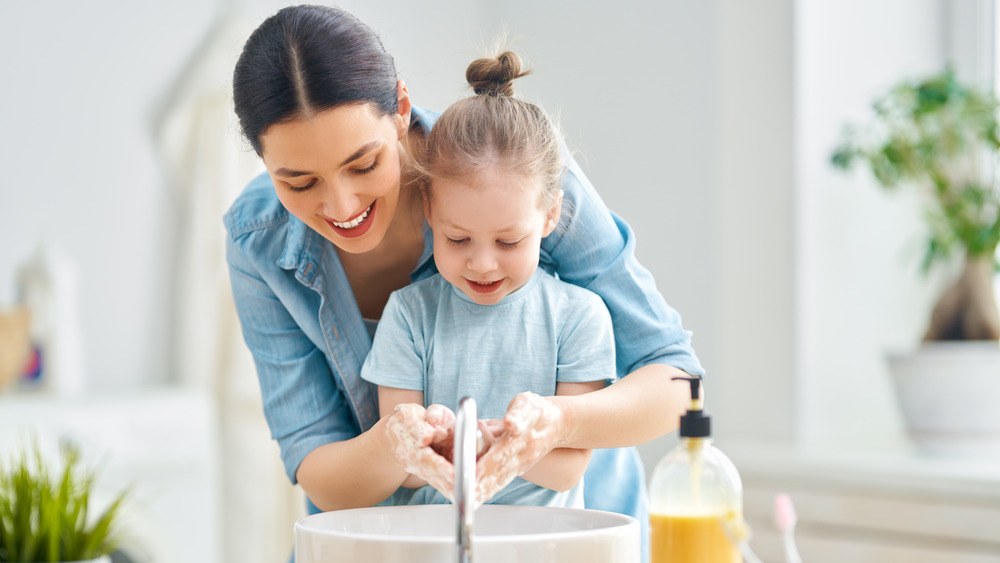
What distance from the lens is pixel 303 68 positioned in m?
0.76

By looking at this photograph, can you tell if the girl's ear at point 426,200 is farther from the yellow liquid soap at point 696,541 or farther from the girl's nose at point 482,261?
the yellow liquid soap at point 696,541

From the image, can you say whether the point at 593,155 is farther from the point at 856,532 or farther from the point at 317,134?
the point at 317,134

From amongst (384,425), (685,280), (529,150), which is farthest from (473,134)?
(685,280)

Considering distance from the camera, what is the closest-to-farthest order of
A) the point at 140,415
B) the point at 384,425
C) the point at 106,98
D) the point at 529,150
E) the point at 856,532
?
the point at 384,425 < the point at 529,150 < the point at 856,532 < the point at 140,415 < the point at 106,98

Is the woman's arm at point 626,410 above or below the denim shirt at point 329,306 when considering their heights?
below

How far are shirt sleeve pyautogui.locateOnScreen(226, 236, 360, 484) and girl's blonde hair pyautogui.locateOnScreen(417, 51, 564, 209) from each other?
9.3 inches

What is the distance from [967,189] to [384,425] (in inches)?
68.1

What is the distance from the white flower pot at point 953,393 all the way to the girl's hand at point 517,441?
5.02ft

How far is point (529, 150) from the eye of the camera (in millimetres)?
817

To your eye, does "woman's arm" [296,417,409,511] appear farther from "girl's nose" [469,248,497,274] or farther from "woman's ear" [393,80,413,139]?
"woman's ear" [393,80,413,139]

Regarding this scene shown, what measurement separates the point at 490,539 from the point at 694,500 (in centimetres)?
18

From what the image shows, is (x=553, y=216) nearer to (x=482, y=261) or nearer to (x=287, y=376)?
(x=482, y=261)

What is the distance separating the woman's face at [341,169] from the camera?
773mm

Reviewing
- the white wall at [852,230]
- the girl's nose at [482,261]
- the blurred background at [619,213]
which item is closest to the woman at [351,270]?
the girl's nose at [482,261]
